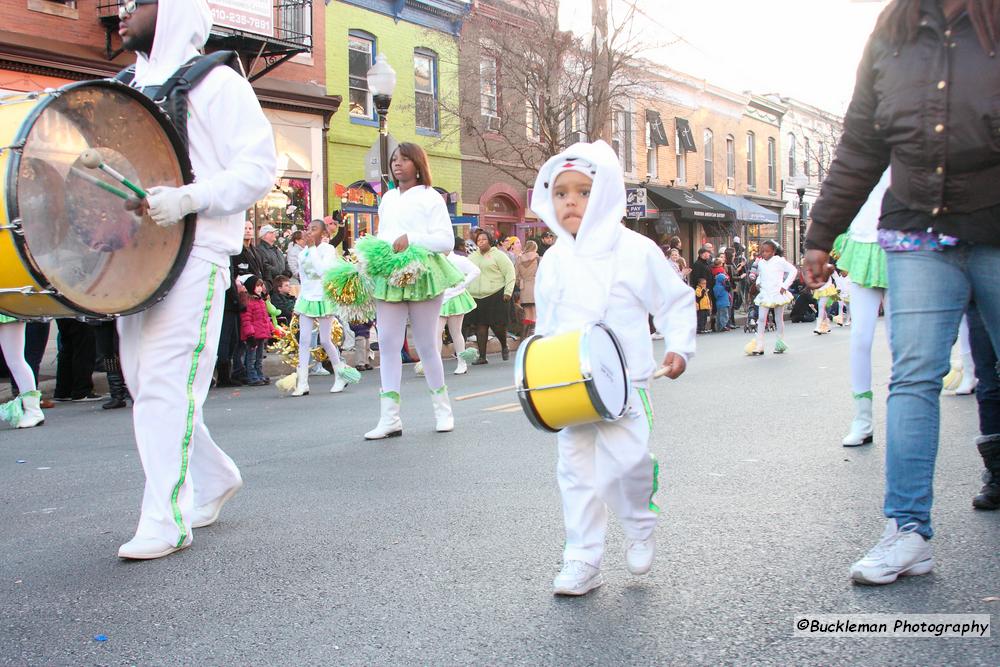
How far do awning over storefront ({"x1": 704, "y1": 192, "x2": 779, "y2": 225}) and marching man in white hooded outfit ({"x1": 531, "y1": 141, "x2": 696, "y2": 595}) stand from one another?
38736mm

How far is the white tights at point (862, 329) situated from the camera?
6.66 meters

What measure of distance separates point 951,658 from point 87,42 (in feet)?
62.9

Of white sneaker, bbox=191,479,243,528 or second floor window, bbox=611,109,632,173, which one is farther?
second floor window, bbox=611,109,632,173

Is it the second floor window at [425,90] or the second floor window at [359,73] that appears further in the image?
the second floor window at [425,90]

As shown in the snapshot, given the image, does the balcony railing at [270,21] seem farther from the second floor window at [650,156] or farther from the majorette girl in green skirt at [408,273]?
the second floor window at [650,156]

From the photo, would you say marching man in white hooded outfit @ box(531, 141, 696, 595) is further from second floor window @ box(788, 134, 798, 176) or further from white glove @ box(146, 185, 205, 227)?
second floor window @ box(788, 134, 798, 176)

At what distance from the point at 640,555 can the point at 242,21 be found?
1872 cm

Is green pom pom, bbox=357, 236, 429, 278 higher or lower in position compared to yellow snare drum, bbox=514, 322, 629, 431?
higher

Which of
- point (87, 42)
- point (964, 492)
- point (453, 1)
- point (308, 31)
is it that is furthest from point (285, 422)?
point (453, 1)

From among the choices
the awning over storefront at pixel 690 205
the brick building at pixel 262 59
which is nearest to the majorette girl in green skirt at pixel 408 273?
the brick building at pixel 262 59

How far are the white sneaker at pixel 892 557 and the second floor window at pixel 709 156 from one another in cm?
4090

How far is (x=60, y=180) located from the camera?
399 cm

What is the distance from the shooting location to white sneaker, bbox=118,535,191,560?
4.24m

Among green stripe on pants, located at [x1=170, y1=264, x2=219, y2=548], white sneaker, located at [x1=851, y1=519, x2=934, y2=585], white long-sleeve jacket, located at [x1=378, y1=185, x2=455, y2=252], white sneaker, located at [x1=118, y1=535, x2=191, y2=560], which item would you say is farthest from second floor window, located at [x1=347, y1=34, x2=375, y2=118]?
white sneaker, located at [x1=851, y1=519, x2=934, y2=585]
